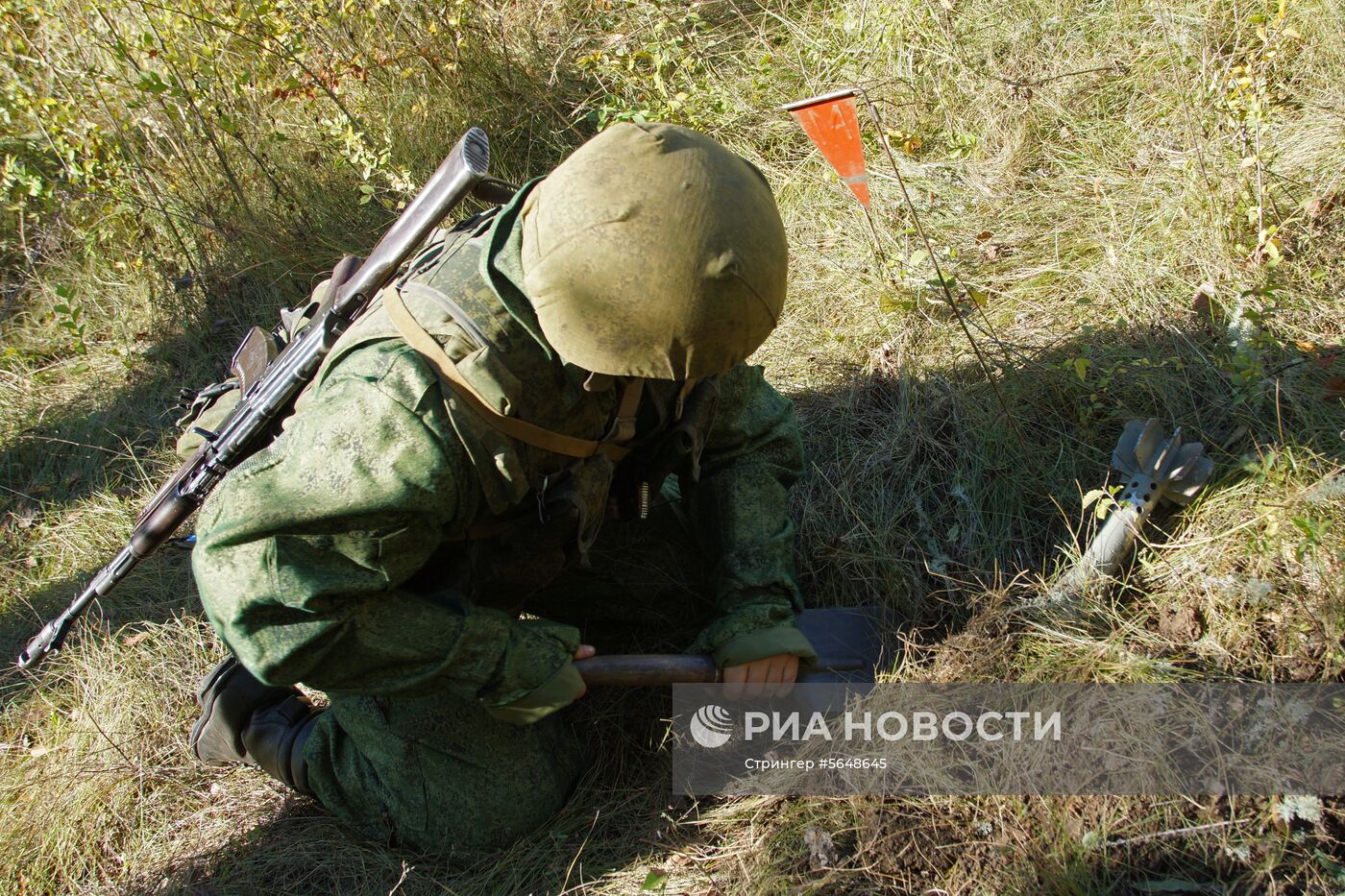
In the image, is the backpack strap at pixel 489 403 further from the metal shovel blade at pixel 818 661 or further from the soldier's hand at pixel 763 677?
the soldier's hand at pixel 763 677

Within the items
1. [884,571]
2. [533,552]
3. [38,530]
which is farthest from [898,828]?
[38,530]

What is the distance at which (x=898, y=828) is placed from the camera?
237cm

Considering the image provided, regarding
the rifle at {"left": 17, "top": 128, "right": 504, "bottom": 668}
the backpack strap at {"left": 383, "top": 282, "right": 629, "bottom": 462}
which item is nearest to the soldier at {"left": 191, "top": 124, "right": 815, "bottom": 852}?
the backpack strap at {"left": 383, "top": 282, "right": 629, "bottom": 462}

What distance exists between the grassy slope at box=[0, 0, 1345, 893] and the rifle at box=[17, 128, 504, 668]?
1.70 ft

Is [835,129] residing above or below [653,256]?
below

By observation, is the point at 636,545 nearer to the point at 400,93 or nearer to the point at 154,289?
the point at 400,93

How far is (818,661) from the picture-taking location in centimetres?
278

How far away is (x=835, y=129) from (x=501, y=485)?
4.41 ft

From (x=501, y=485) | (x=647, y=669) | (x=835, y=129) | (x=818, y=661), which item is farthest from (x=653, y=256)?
(x=818, y=661)

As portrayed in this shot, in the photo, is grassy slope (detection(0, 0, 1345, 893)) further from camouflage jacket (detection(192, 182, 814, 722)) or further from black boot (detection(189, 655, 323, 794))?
camouflage jacket (detection(192, 182, 814, 722))

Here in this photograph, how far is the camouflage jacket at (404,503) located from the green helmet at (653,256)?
178 mm

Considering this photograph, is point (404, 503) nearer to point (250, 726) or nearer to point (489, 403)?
point (489, 403)

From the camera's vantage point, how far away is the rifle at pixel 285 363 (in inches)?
109

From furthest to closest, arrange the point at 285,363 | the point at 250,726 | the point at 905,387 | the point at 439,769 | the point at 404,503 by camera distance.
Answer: the point at 905,387 → the point at 250,726 → the point at 285,363 → the point at 439,769 → the point at 404,503
